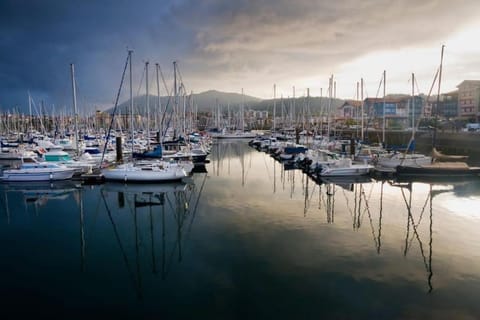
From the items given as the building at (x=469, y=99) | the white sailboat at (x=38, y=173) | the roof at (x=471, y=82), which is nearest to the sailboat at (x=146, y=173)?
the white sailboat at (x=38, y=173)

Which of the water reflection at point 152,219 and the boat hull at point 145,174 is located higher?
the boat hull at point 145,174

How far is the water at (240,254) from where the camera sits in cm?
816

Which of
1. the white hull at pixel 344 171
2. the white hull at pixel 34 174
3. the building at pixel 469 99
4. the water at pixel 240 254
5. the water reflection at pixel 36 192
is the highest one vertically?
the building at pixel 469 99

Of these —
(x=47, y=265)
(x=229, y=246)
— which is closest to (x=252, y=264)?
(x=229, y=246)

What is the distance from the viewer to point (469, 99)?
72625 mm

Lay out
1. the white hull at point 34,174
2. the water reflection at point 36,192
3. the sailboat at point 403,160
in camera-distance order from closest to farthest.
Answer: the water reflection at point 36,192
the white hull at point 34,174
the sailboat at point 403,160

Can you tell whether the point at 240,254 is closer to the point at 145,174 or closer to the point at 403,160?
the point at 145,174

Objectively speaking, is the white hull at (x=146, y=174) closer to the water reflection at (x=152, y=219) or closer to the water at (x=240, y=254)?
the water reflection at (x=152, y=219)

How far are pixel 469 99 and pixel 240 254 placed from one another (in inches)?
3156

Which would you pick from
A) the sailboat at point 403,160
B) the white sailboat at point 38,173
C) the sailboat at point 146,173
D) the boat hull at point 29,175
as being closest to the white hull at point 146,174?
the sailboat at point 146,173

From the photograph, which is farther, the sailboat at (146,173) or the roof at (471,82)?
the roof at (471,82)

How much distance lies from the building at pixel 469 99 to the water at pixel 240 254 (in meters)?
61.4

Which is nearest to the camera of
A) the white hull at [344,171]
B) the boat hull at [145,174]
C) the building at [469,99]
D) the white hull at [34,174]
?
the boat hull at [145,174]

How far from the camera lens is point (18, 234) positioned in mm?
13695
